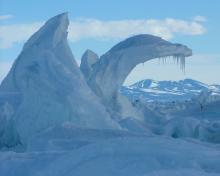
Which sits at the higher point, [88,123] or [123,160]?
[123,160]

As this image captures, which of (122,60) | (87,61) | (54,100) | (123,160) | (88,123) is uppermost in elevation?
(122,60)

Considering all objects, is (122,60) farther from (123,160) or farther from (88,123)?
(123,160)

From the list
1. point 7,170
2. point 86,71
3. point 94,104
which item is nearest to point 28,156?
point 7,170

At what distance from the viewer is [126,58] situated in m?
17.0

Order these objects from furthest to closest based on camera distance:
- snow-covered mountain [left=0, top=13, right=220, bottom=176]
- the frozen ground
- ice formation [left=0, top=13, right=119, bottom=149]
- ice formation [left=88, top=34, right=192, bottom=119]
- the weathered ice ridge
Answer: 1. ice formation [left=88, top=34, right=192, bottom=119]
2. the weathered ice ridge
3. ice formation [left=0, top=13, right=119, bottom=149]
4. snow-covered mountain [left=0, top=13, right=220, bottom=176]
5. the frozen ground

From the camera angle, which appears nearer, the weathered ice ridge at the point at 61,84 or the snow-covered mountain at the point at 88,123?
the snow-covered mountain at the point at 88,123

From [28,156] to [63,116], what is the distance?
6.75 metres

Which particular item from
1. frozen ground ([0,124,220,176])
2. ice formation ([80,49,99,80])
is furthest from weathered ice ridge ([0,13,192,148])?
frozen ground ([0,124,220,176])

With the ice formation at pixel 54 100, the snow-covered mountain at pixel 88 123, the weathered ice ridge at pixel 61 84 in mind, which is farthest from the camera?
the weathered ice ridge at pixel 61 84

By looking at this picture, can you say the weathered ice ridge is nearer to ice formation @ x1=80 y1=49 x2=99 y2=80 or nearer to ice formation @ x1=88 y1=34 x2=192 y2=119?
ice formation @ x1=88 y1=34 x2=192 y2=119

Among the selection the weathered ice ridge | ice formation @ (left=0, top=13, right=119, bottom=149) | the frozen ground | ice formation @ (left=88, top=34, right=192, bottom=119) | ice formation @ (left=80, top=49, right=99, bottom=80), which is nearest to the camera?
the frozen ground

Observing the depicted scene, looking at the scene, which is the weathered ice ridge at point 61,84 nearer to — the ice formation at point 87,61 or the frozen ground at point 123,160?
the ice formation at point 87,61

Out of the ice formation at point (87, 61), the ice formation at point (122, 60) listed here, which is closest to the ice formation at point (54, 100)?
the ice formation at point (122, 60)

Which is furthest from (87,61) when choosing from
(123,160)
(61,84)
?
(123,160)
